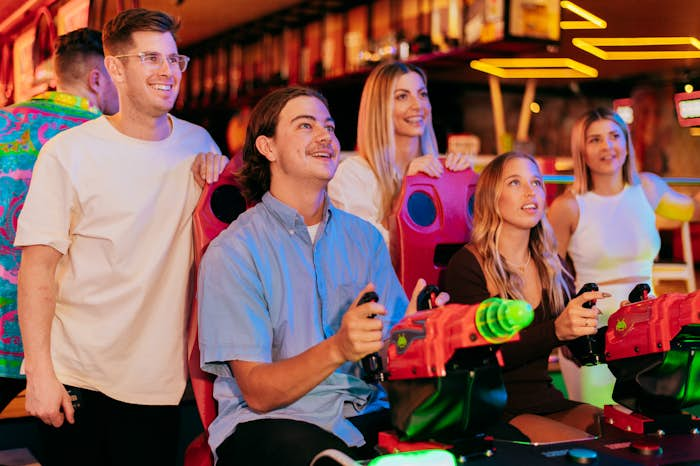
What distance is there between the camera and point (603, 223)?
3.07 metres

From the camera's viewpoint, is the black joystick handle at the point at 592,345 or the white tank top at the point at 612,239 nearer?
the black joystick handle at the point at 592,345

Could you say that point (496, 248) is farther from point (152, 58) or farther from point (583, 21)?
point (583, 21)

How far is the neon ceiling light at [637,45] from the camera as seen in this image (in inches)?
318

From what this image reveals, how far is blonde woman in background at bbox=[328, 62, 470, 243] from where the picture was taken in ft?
9.54

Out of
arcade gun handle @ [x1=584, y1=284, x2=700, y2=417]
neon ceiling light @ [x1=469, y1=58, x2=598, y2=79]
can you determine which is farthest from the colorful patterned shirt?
neon ceiling light @ [x1=469, y1=58, x2=598, y2=79]

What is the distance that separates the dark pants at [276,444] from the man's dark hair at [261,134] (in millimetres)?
673

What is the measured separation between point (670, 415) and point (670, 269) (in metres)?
2.28

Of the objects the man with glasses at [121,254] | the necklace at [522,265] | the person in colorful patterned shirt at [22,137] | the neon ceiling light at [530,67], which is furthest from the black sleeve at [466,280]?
the neon ceiling light at [530,67]

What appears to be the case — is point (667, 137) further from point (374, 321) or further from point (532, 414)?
point (374, 321)

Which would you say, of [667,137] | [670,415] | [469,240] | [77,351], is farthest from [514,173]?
[667,137]

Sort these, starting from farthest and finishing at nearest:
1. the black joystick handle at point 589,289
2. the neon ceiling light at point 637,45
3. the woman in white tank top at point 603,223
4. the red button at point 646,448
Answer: the neon ceiling light at point 637,45 < the woman in white tank top at point 603,223 < the black joystick handle at point 589,289 < the red button at point 646,448

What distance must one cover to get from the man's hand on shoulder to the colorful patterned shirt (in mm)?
448

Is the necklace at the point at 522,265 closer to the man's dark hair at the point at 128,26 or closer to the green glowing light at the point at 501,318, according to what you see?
the green glowing light at the point at 501,318

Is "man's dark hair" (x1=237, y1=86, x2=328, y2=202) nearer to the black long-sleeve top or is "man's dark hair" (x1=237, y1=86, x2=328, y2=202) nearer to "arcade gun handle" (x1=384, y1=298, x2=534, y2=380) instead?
the black long-sleeve top
